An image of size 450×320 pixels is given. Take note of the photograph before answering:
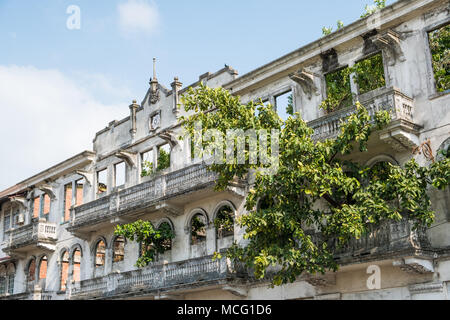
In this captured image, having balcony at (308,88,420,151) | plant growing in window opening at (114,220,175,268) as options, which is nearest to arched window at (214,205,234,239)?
plant growing in window opening at (114,220,175,268)

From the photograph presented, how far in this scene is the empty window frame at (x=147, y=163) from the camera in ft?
91.3

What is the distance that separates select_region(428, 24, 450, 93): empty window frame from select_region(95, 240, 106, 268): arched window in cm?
1727

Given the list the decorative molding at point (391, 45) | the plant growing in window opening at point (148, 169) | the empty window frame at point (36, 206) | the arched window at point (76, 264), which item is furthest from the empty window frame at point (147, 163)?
the decorative molding at point (391, 45)

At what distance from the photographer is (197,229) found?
24.9 meters

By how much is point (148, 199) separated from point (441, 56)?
491 inches

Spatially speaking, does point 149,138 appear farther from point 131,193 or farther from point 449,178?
point 449,178

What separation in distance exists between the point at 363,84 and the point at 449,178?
5.41 meters

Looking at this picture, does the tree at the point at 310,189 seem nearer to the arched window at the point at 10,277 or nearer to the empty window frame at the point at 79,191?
the empty window frame at the point at 79,191

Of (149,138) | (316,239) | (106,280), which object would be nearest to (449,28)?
(316,239)

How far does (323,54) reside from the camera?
21594 millimetres

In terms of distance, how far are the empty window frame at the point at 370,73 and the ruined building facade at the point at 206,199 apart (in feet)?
0.40

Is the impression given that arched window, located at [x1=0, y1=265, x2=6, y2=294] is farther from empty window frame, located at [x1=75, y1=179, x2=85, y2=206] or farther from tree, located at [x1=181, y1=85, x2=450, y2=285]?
tree, located at [x1=181, y1=85, x2=450, y2=285]
